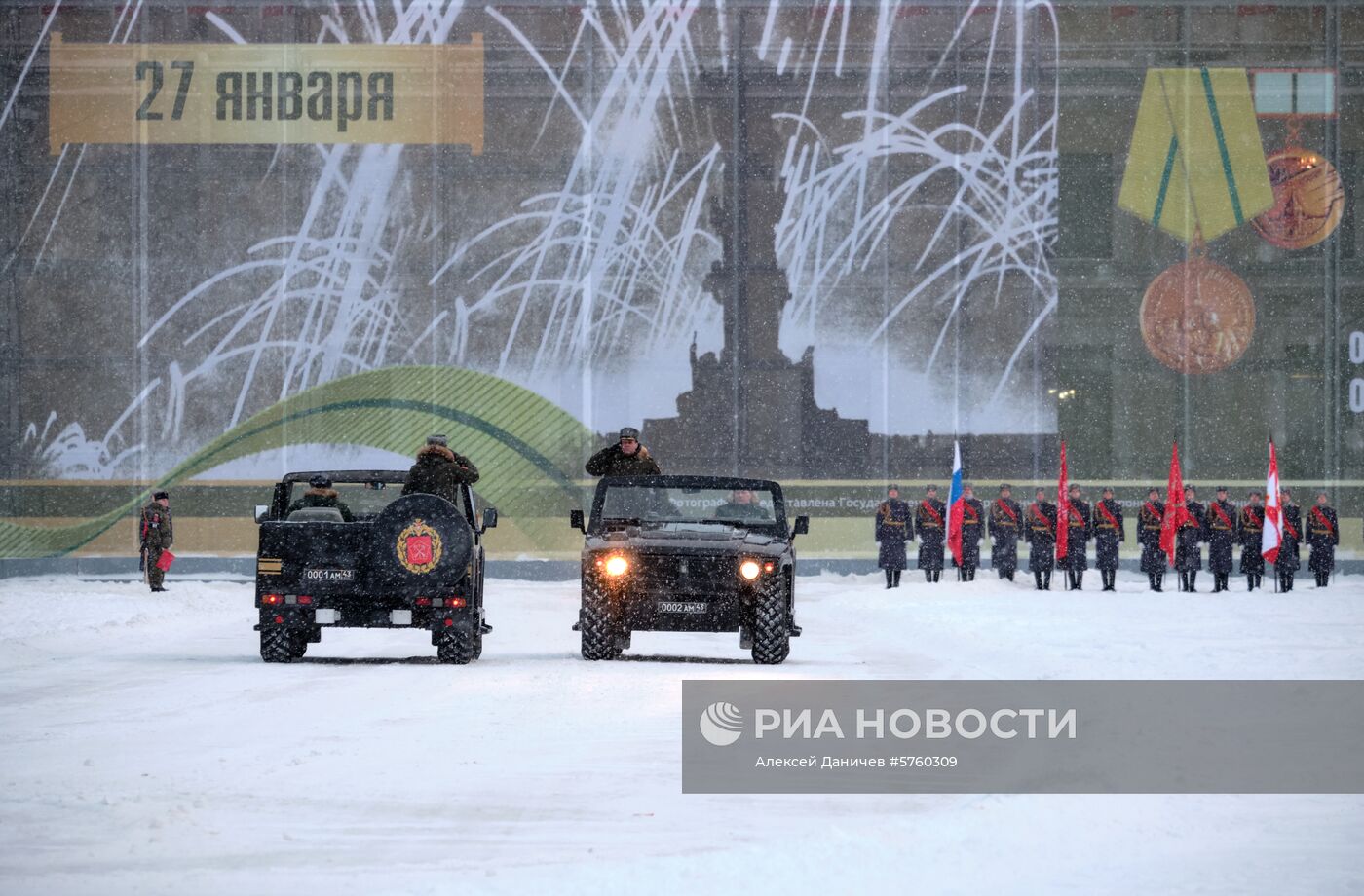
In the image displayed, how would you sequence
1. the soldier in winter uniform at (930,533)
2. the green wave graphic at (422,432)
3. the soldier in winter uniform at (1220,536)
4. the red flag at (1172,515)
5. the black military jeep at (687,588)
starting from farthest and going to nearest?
the green wave graphic at (422,432)
the soldier in winter uniform at (930,533)
the soldier in winter uniform at (1220,536)
the red flag at (1172,515)
the black military jeep at (687,588)

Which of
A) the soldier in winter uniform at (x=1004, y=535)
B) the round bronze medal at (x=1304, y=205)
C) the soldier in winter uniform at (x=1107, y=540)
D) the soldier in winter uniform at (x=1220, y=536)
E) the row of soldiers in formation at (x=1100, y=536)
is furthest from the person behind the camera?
the round bronze medal at (x=1304, y=205)

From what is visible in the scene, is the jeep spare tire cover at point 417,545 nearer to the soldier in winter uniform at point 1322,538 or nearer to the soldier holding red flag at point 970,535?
the soldier holding red flag at point 970,535

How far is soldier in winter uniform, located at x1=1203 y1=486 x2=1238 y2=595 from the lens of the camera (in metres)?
31.5

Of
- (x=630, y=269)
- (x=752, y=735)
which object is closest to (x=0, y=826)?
(x=752, y=735)

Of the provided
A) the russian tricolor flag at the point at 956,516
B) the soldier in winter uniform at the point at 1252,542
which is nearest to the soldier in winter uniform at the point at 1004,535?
the russian tricolor flag at the point at 956,516

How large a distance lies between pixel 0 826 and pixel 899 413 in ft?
93.3

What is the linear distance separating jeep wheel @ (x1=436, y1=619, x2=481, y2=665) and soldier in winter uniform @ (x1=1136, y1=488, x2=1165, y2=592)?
18424mm

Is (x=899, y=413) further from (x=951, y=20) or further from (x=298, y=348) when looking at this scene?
(x=298, y=348)

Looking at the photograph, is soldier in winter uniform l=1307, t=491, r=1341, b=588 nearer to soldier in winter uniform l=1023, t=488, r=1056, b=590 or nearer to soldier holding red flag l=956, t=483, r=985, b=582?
soldier in winter uniform l=1023, t=488, r=1056, b=590

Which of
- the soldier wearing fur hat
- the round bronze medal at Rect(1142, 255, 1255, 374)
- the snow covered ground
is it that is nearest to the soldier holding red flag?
the round bronze medal at Rect(1142, 255, 1255, 374)

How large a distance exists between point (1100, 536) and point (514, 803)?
24644 mm

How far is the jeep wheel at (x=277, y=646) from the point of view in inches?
645

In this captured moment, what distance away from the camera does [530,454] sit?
3591 cm

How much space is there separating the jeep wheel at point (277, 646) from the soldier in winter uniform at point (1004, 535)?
18.6 m
